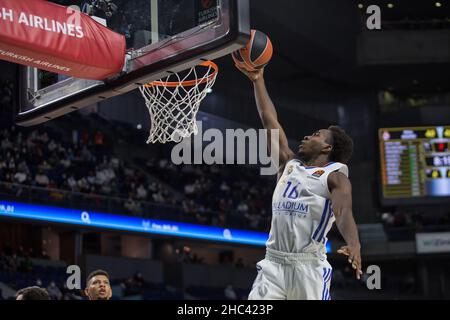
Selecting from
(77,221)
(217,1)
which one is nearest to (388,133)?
(77,221)

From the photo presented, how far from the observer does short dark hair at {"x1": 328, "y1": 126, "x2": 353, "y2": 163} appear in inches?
187

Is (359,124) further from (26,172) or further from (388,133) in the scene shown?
(26,172)

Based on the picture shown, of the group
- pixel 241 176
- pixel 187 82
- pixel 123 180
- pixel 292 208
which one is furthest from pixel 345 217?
pixel 241 176

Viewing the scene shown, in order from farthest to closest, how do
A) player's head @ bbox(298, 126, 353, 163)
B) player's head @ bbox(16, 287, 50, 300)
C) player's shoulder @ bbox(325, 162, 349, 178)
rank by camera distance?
player's head @ bbox(298, 126, 353, 163), player's shoulder @ bbox(325, 162, 349, 178), player's head @ bbox(16, 287, 50, 300)

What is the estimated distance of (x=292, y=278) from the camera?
14.5ft

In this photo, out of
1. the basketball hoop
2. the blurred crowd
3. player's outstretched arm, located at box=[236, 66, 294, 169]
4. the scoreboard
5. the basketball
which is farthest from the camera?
the scoreboard

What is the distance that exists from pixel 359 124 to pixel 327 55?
425 cm

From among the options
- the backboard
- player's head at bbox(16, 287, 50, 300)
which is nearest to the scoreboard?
the backboard

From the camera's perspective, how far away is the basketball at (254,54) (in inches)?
205

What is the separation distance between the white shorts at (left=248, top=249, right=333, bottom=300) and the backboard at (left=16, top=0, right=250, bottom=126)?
1653 mm

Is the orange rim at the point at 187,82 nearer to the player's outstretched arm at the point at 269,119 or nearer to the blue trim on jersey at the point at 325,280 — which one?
the player's outstretched arm at the point at 269,119

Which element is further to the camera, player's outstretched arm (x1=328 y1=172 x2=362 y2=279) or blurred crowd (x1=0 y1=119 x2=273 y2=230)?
blurred crowd (x1=0 y1=119 x2=273 y2=230)

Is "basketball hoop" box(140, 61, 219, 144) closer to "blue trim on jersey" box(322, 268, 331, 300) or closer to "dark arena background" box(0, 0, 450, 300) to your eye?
"blue trim on jersey" box(322, 268, 331, 300)

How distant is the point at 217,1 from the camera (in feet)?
18.4
